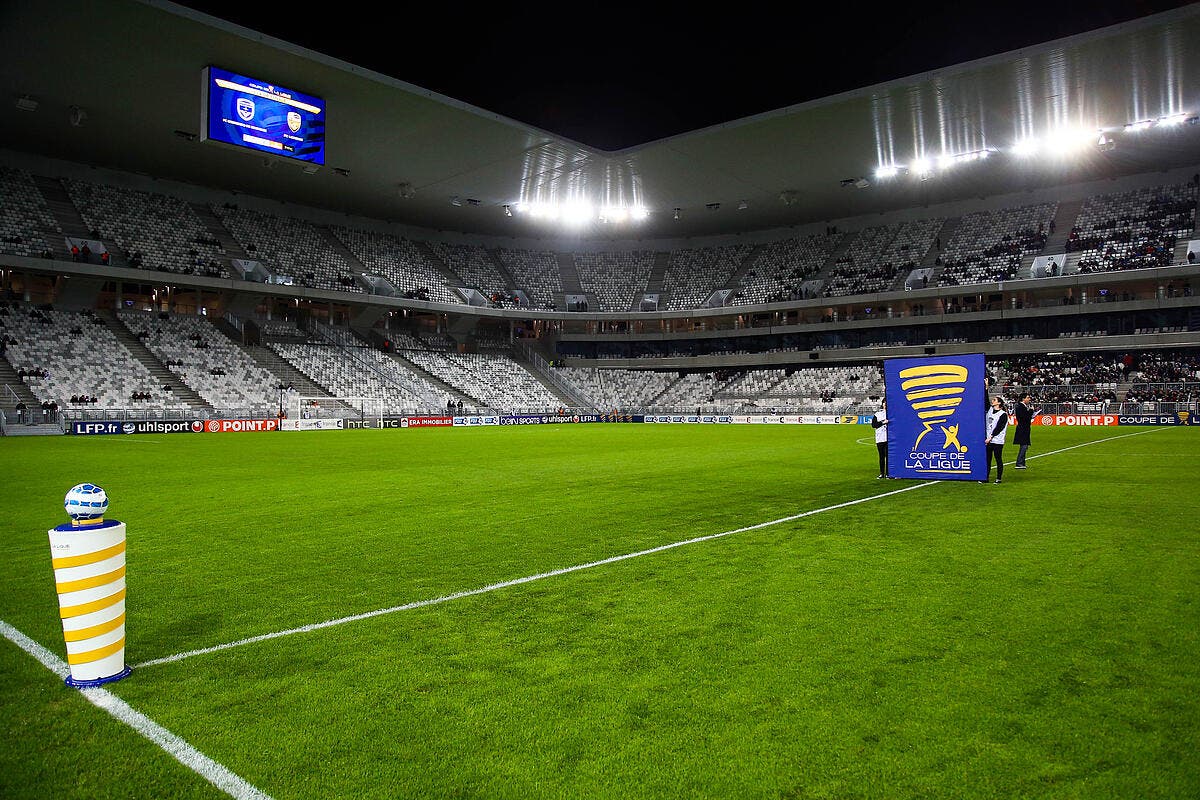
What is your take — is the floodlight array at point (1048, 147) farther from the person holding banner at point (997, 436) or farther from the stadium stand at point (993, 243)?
the person holding banner at point (997, 436)

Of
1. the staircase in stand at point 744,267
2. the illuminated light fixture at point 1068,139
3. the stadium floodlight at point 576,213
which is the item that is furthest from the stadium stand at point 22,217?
the illuminated light fixture at point 1068,139

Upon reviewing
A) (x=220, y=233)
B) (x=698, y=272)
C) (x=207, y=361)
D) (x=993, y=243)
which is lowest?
(x=207, y=361)

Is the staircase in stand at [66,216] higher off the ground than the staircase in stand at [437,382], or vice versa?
the staircase in stand at [66,216]

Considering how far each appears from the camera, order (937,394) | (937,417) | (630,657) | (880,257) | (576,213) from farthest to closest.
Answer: (576,213) < (880,257) < (937,417) < (937,394) < (630,657)

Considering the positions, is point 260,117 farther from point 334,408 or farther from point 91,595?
point 91,595

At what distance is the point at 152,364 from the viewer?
4350 centimetres

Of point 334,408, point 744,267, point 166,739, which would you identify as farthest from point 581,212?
point 166,739

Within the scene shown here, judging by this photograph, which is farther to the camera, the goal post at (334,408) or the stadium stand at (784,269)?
the stadium stand at (784,269)

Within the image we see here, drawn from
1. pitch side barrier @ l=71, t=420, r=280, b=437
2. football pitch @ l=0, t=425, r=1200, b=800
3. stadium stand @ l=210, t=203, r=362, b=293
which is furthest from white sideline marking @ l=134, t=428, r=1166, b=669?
stadium stand @ l=210, t=203, r=362, b=293

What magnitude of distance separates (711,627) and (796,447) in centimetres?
2097

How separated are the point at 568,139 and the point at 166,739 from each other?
43239 millimetres

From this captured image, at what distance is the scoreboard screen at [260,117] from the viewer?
30141mm

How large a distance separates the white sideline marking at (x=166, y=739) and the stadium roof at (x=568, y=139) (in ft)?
102

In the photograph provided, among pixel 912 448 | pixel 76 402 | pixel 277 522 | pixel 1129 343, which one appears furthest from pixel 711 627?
pixel 1129 343
